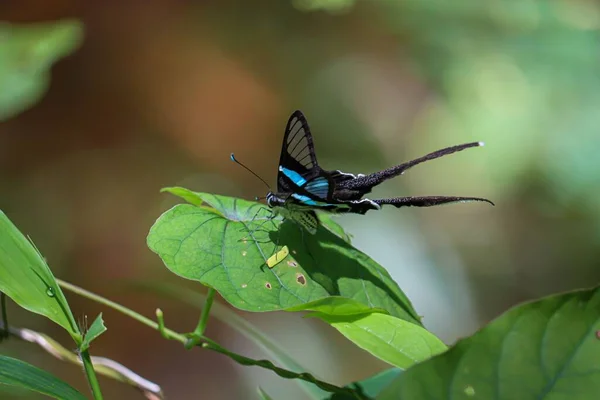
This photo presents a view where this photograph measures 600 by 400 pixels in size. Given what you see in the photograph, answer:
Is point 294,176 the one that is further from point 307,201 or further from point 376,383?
point 376,383

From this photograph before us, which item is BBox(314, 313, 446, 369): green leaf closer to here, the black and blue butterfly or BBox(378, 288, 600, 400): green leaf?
BBox(378, 288, 600, 400): green leaf

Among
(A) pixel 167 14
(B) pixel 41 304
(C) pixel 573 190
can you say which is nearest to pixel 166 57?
(A) pixel 167 14

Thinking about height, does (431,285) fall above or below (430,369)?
below

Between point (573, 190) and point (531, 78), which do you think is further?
point (531, 78)

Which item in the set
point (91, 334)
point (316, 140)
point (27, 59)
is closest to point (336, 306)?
point (91, 334)

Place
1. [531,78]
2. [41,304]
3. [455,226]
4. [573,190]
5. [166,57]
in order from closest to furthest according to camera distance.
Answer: [41,304] → [573,190] → [531,78] → [455,226] → [166,57]

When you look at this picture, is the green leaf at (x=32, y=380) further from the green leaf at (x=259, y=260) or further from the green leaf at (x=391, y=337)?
the green leaf at (x=391, y=337)

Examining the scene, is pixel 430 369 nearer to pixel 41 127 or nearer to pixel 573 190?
pixel 573 190

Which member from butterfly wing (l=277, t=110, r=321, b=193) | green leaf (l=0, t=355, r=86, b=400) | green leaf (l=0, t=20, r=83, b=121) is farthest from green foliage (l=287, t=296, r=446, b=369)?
green leaf (l=0, t=20, r=83, b=121)
